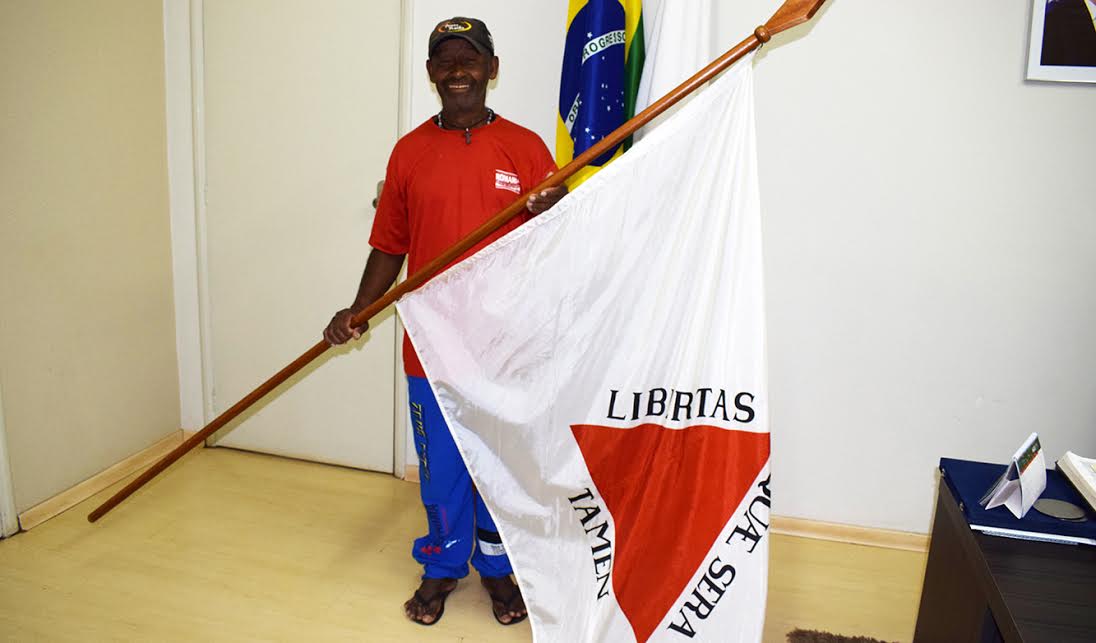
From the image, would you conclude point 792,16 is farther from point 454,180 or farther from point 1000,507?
point 1000,507

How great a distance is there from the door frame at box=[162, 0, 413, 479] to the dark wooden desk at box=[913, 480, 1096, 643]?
1894 millimetres

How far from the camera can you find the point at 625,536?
5.91 feet

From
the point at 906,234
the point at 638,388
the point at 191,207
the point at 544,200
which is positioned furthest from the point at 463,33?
the point at 191,207

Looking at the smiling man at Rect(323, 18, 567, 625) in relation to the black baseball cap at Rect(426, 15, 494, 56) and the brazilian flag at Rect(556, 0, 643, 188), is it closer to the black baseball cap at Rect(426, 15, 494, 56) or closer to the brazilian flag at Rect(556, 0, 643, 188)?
the black baseball cap at Rect(426, 15, 494, 56)

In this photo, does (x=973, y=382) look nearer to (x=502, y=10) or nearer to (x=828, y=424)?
(x=828, y=424)

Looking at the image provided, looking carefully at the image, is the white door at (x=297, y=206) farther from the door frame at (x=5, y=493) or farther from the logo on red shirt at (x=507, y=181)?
the logo on red shirt at (x=507, y=181)

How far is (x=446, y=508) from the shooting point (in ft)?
7.12

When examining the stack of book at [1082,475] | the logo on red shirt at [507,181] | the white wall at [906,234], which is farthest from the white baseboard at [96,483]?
the stack of book at [1082,475]

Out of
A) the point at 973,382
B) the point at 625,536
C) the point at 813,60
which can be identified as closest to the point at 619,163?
the point at 625,536

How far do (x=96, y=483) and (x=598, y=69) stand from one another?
2215mm

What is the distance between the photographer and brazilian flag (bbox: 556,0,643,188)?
2.26 meters

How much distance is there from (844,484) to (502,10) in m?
1.94

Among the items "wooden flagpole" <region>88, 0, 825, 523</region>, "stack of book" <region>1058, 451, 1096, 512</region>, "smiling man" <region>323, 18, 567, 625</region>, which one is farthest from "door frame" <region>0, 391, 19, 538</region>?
"stack of book" <region>1058, 451, 1096, 512</region>

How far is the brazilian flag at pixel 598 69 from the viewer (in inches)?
89.1
